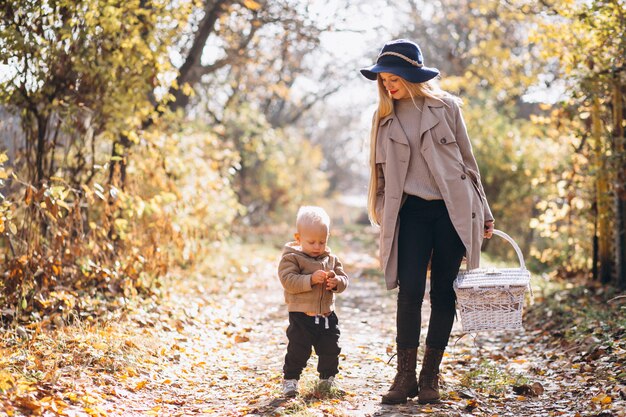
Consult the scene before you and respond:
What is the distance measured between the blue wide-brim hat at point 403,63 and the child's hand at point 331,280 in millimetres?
1165

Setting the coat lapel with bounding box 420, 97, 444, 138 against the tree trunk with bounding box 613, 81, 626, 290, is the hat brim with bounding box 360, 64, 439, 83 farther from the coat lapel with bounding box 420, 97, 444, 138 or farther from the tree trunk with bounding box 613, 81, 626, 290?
the tree trunk with bounding box 613, 81, 626, 290

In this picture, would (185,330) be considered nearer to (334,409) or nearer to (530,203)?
(334,409)

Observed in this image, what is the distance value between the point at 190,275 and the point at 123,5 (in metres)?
3.54

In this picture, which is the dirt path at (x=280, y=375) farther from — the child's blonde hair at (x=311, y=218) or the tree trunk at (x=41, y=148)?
the tree trunk at (x=41, y=148)

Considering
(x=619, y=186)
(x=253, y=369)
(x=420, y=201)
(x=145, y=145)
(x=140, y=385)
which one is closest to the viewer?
(x=420, y=201)

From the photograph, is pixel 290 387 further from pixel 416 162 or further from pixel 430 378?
pixel 416 162

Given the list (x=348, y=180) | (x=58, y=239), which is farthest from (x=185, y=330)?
(x=348, y=180)

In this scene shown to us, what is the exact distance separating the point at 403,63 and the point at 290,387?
1998 mm

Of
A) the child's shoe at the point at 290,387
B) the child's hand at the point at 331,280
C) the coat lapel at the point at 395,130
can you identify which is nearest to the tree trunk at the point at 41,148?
the child's shoe at the point at 290,387

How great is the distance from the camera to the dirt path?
406 centimetres

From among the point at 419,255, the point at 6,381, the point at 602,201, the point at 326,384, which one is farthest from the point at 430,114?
the point at 602,201

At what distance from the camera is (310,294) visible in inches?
165

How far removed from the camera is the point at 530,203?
12.2 metres

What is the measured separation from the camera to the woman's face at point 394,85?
13.3ft
